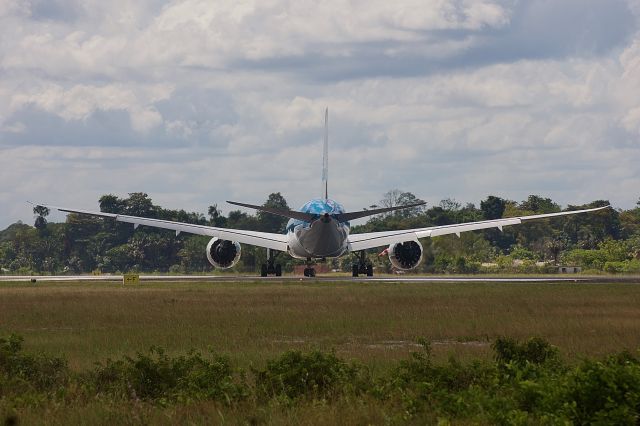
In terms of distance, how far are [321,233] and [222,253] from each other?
11496 millimetres

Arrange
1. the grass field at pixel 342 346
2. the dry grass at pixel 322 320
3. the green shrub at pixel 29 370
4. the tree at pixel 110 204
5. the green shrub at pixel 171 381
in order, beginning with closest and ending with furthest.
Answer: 1. the grass field at pixel 342 346
2. the green shrub at pixel 171 381
3. the green shrub at pixel 29 370
4. the dry grass at pixel 322 320
5. the tree at pixel 110 204

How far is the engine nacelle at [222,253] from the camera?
80.8 meters

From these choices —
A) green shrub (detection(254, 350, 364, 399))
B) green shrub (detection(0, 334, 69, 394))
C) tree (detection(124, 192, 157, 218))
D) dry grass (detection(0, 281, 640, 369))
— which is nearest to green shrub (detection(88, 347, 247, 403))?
green shrub (detection(254, 350, 364, 399))

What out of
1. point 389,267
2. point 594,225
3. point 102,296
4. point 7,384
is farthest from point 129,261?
point 7,384

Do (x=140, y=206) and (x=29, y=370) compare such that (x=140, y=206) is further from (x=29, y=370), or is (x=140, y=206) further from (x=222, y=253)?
(x=29, y=370)

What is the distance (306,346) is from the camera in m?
29.0

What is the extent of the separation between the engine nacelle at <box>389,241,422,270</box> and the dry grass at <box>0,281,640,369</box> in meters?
21.3

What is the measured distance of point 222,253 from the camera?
265ft

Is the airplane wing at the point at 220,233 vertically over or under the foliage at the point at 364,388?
over

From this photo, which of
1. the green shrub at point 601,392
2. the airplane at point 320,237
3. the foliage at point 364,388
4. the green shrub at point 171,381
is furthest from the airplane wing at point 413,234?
the green shrub at point 601,392

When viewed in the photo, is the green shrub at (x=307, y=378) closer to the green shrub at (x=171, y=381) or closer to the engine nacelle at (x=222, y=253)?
the green shrub at (x=171, y=381)

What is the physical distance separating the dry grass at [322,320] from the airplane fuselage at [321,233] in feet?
43.1

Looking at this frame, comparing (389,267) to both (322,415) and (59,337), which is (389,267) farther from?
(322,415)

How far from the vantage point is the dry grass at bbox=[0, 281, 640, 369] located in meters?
28.9
